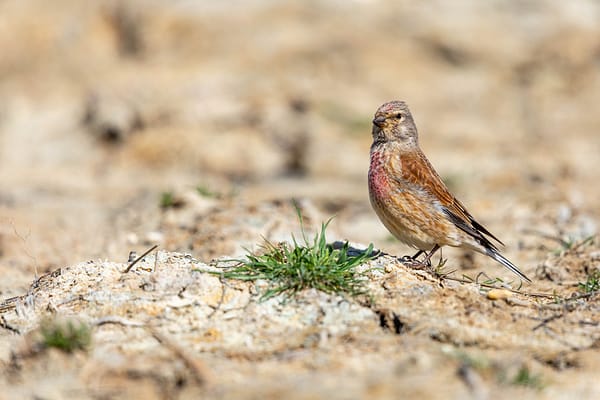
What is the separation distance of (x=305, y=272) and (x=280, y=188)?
5.25 metres

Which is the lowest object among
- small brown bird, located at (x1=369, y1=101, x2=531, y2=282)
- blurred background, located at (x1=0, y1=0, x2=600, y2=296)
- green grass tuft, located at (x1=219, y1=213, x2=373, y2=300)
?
green grass tuft, located at (x1=219, y1=213, x2=373, y2=300)

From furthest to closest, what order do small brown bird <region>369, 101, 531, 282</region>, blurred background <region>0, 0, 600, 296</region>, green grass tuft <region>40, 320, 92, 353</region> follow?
1. blurred background <region>0, 0, 600, 296</region>
2. small brown bird <region>369, 101, 531, 282</region>
3. green grass tuft <region>40, 320, 92, 353</region>

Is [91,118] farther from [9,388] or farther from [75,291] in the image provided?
[9,388]

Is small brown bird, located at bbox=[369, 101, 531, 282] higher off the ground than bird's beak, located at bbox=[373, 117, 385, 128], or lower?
lower

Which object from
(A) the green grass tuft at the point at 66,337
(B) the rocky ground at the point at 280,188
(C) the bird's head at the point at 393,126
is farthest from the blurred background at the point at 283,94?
(A) the green grass tuft at the point at 66,337

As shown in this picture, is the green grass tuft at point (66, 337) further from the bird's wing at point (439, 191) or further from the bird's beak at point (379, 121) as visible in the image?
the bird's beak at point (379, 121)

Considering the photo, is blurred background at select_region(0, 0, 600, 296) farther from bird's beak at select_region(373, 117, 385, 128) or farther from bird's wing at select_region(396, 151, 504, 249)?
bird's wing at select_region(396, 151, 504, 249)

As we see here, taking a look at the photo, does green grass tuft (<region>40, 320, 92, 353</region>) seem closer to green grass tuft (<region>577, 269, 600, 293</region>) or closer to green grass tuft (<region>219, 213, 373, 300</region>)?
green grass tuft (<region>219, 213, 373, 300</region>)

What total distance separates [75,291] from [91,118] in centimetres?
682

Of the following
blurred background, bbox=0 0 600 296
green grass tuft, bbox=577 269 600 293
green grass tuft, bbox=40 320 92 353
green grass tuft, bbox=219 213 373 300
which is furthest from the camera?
blurred background, bbox=0 0 600 296

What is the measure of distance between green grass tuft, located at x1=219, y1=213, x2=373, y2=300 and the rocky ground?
3.1 inches

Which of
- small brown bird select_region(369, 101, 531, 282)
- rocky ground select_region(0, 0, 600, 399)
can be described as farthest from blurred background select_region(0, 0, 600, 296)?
small brown bird select_region(369, 101, 531, 282)

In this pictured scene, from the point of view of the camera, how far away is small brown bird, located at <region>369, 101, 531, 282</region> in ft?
16.5

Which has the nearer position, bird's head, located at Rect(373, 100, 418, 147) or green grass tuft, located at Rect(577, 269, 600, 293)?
green grass tuft, located at Rect(577, 269, 600, 293)
